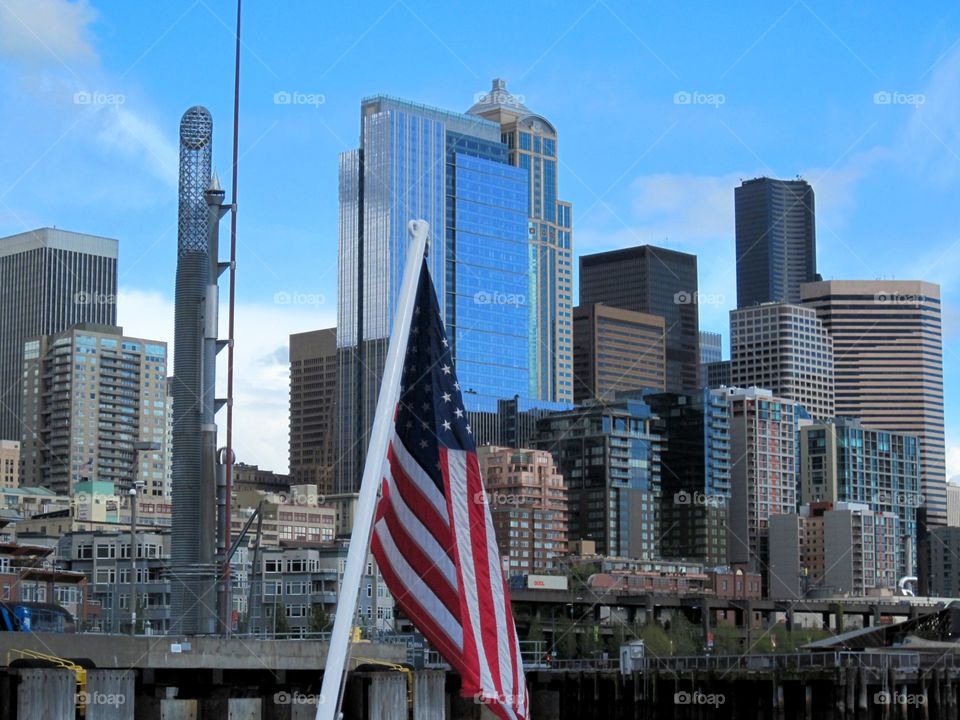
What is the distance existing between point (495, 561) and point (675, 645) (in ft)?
448

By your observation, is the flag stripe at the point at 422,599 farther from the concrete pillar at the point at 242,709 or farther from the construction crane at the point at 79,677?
the concrete pillar at the point at 242,709

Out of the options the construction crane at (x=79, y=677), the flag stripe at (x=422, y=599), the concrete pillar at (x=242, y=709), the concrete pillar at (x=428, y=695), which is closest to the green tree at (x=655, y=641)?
the concrete pillar at (x=242, y=709)

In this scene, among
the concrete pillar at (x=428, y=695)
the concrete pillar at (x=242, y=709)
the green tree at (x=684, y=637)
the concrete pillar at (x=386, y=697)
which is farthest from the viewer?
the green tree at (x=684, y=637)

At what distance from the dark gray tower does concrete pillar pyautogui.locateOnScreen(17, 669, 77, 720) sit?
679 inches

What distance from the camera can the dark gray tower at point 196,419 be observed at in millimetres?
47281

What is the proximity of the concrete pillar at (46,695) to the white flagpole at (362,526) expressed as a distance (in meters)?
13.9

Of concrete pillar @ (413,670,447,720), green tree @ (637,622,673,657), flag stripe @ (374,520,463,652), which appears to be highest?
flag stripe @ (374,520,463,652)

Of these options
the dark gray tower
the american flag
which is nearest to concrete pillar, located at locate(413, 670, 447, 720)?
the american flag

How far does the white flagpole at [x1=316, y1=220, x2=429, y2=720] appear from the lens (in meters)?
16.6

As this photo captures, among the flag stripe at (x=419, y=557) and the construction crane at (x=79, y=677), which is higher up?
the flag stripe at (x=419, y=557)

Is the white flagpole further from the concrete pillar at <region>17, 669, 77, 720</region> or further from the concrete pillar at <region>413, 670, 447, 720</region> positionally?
the concrete pillar at <region>413, 670, 447, 720</region>

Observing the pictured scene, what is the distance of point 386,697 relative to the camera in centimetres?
3206

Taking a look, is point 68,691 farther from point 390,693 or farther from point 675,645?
point 675,645

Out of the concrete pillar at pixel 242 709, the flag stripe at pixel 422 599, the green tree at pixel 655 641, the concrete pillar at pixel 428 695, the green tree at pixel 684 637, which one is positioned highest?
the flag stripe at pixel 422 599
